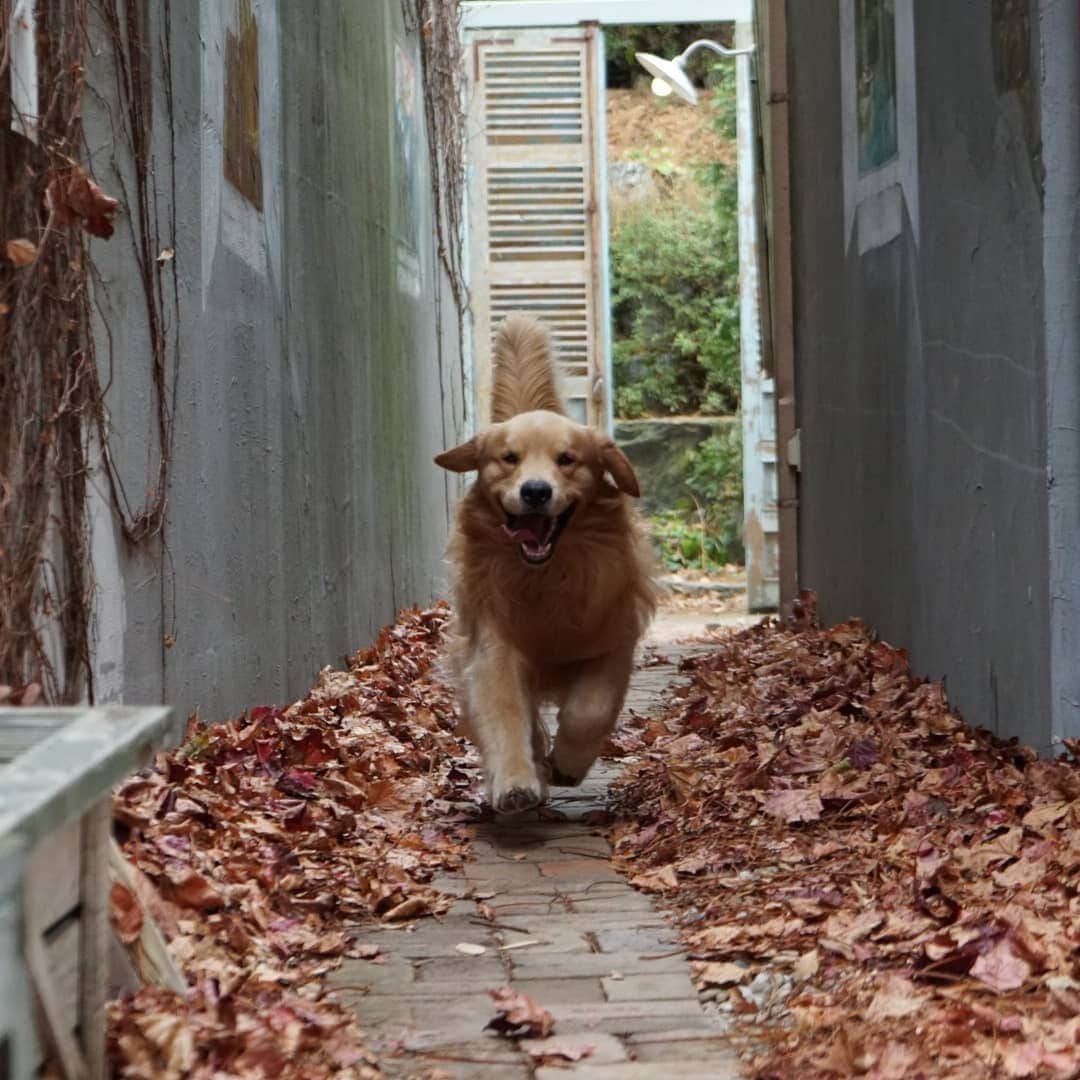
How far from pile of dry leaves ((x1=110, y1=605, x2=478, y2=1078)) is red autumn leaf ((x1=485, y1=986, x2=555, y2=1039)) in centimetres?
26

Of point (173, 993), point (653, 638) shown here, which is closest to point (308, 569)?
point (173, 993)

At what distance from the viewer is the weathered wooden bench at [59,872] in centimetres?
177

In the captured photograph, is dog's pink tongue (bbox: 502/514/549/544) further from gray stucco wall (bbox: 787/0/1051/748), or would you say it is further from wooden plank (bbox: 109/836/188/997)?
wooden plank (bbox: 109/836/188/997)

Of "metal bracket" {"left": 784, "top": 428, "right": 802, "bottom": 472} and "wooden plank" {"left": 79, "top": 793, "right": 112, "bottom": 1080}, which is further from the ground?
"metal bracket" {"left": 784, "top": 428, "right": 802, "bottom": 472}

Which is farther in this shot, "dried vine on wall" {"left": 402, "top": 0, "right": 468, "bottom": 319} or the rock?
the rock

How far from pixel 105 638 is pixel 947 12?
10.6ft

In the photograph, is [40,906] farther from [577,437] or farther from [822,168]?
[822,168]

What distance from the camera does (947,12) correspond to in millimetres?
5109

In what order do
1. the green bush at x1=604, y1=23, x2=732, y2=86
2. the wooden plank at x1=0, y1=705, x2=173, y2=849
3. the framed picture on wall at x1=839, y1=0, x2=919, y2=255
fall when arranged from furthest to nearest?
the green bush at x1=604, y1=23, x2=732, y2=86 < the framed picture on wall at x1=839, y1=0, x2=919, y2=255 < the wooden plank at x1=0, y1=705, x2=173, y2=849

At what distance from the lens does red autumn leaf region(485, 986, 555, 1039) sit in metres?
2.89

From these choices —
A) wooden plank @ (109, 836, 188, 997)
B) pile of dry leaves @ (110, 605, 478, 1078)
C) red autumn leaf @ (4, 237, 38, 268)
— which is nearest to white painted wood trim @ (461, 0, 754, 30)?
pile of dry leaves @ (110, 605, 478, 1078)

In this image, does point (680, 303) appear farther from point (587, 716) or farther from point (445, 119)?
point (587, 716)

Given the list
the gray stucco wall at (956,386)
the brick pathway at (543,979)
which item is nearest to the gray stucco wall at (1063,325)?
the gray stucco wall at (956,386)

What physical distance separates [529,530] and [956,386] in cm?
144
